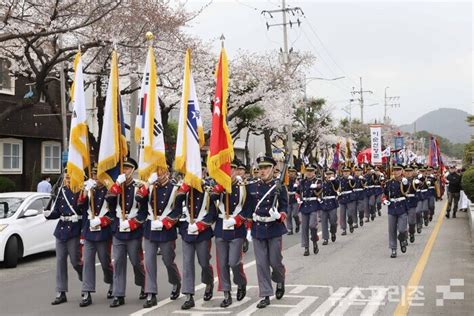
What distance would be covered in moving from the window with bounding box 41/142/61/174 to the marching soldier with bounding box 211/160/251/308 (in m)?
22.0

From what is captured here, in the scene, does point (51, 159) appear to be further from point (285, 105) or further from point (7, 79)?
point (285, 105)

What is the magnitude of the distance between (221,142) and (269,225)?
135 cm

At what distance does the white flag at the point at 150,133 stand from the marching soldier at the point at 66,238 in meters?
1.07

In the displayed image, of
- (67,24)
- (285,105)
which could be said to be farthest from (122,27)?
(285,105)

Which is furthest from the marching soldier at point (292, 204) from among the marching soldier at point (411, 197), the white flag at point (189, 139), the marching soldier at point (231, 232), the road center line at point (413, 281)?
the marching soldier at point (231, 232)

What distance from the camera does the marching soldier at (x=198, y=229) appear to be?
8.42 m

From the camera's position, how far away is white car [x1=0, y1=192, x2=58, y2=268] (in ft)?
40.2

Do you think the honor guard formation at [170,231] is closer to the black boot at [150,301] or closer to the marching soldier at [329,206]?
the black boot at [150,301]

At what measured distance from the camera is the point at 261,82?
109 ft

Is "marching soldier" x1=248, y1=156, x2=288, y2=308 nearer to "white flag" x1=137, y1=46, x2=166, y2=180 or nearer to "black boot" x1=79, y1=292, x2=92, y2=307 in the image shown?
"white flag" x1=137, y1=46, x2=166, y2=180

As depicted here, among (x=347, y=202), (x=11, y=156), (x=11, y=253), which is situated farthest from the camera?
(x=11, y=156)

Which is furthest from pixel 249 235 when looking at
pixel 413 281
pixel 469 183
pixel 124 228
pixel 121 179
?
pixel 469 183

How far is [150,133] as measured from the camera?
8.96m

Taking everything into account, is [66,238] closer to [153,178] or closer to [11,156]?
[153,178]
